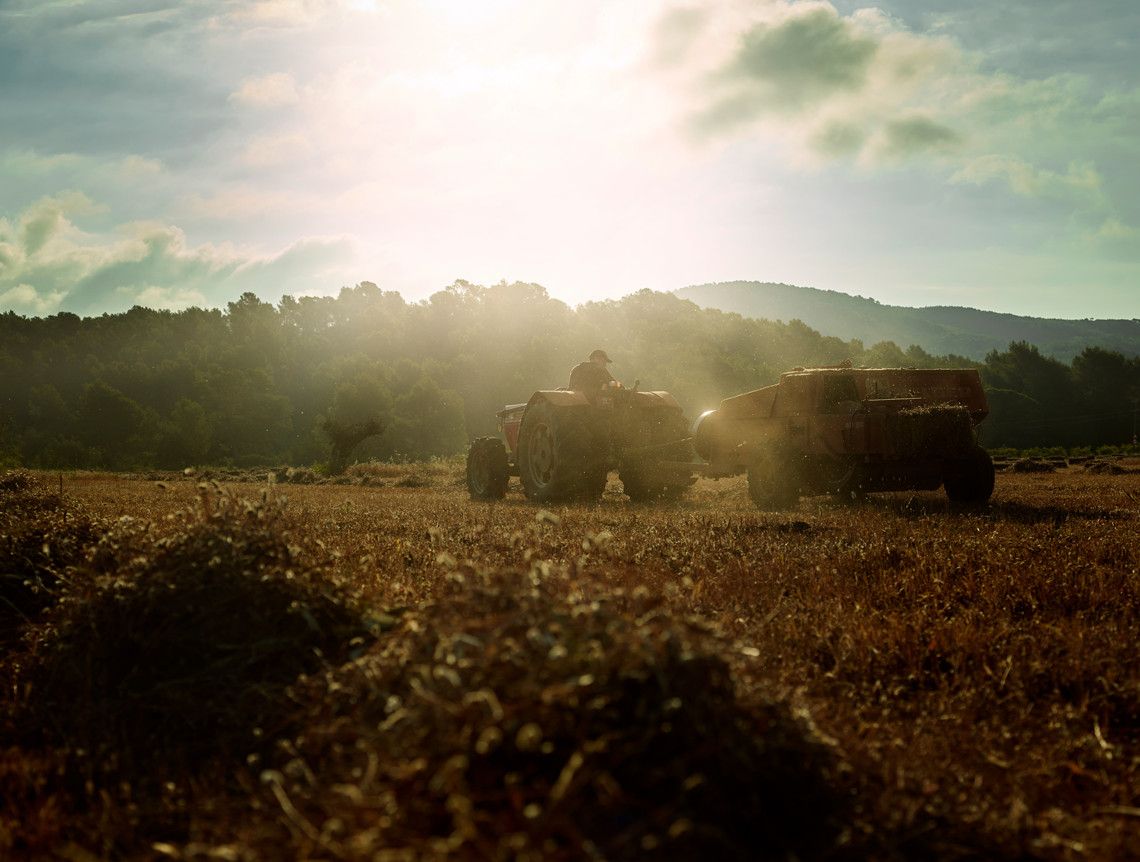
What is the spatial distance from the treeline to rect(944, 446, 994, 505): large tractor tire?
113 ft

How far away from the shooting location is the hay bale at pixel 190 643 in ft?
9.58

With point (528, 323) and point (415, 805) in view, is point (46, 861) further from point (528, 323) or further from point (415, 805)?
A: point (528, 323)

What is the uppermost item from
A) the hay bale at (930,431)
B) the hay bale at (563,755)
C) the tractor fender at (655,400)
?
the tractor fender at (655,400)

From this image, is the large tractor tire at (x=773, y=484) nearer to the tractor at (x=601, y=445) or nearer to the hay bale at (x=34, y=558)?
the tractor at (x=601, y=445)

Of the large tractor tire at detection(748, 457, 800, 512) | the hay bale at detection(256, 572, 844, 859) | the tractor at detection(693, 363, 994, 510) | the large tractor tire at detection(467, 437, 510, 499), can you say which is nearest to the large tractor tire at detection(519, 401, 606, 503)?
the large tractor tire at detection(467, 437, 510, 499)

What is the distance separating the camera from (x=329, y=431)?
32.4 m

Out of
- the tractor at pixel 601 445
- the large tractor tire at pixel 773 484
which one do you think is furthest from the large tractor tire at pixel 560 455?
the large tractor tire at pixel 773 484

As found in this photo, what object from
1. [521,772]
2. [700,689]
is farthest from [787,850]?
[521,772]

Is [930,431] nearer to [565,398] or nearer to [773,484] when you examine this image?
[773,484]

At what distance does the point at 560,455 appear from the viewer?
38.5 ft

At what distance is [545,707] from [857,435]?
9097 millimetres

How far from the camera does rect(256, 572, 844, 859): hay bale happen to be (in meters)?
1.63

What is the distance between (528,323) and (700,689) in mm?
64319

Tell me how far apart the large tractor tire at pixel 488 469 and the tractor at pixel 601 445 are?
430 millimetres
